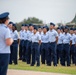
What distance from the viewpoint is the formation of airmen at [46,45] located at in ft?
58.2

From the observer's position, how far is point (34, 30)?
17.4m

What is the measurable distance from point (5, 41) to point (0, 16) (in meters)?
0.60

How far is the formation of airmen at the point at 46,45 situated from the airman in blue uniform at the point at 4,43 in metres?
8.63

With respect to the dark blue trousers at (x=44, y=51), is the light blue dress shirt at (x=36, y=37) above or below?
above

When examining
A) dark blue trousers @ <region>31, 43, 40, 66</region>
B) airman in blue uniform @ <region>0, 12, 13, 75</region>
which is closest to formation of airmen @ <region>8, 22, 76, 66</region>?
dark blue trousers @ <region>31, 43, 40, 66</region>

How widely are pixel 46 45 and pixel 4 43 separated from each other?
11488 mm

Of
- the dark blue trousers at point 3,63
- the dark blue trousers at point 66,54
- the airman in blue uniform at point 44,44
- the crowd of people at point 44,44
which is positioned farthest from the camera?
the dark blue trousers at point 66,54

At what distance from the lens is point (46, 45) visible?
1973cm

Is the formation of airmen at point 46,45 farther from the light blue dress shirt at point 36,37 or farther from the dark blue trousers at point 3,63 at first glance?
the dark blue trousers at point 3,63

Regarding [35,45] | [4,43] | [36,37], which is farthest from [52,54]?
[4,43]

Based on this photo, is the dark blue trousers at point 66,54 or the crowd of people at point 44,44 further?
the dark blue trousers at point 66,54

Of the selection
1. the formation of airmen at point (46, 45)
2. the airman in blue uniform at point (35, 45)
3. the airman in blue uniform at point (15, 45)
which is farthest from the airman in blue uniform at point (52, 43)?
the airman in blue uniform at point (15, 45)

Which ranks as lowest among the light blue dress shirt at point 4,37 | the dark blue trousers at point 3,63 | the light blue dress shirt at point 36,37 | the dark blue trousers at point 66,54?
the dark blue trousers at point 66,54

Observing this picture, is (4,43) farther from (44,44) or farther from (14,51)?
(44,44)
